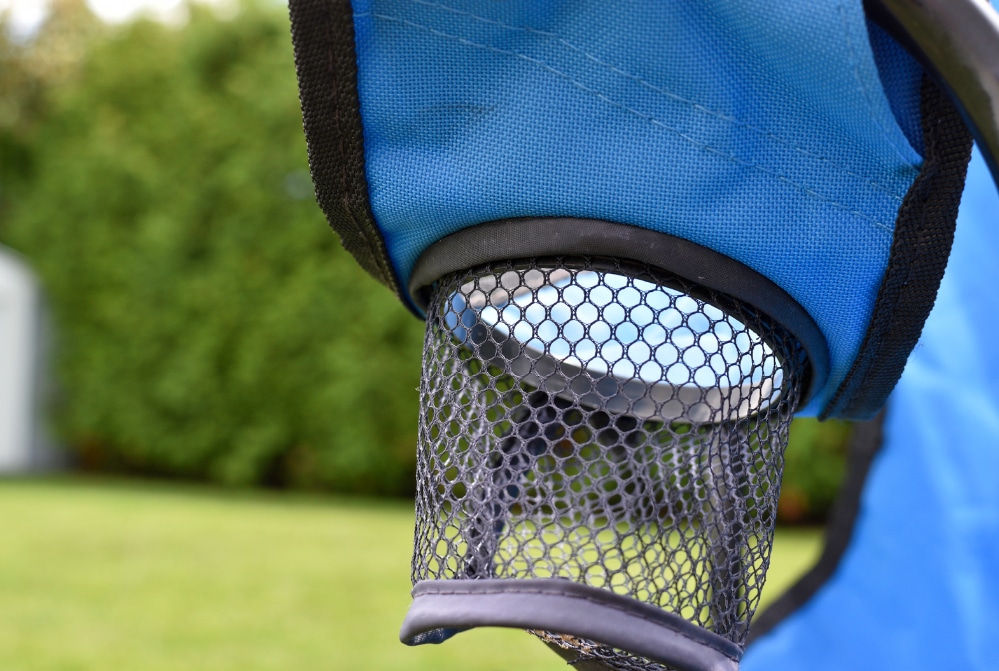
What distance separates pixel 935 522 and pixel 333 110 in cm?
155

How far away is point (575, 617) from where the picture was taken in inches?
22.2

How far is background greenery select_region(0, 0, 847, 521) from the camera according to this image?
730 centimetres

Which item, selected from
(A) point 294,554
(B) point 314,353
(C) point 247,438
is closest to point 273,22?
(B) point 314,353

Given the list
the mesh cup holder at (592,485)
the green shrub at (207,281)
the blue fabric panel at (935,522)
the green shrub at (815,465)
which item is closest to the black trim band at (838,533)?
the blue fabric panel at (935,522)

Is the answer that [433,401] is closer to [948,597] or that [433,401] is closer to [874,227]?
[874,227]

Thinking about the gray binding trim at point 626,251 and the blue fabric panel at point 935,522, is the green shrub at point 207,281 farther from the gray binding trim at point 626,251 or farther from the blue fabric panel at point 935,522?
the gray binding trim at point 626,251

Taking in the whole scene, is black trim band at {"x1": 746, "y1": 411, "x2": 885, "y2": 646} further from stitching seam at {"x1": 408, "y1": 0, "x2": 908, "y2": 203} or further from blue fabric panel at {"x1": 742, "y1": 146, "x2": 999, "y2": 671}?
stitching seam at {"x1": 408, "y1": 0, "x2": 908, "y2": 203}

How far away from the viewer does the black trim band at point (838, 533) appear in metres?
1.88

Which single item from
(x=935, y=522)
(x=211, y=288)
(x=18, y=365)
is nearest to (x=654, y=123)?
(x=935, y=522)

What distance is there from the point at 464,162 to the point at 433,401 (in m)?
0.18

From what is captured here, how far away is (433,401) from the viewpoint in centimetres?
68

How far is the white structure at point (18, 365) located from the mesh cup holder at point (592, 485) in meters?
9.39

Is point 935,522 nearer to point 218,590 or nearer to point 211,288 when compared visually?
point 218,590

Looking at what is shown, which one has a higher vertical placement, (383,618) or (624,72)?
(624,72)
